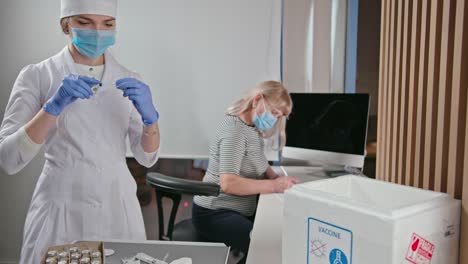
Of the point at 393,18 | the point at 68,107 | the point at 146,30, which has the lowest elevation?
the point at 68,107

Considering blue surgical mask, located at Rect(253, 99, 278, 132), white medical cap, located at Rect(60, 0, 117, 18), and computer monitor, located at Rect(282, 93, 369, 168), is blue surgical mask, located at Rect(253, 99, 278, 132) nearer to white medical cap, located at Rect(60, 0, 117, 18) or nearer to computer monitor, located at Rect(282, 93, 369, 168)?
computer monitor, located at Rect(282, 93, 369, 168)

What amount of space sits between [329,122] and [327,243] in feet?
5.45

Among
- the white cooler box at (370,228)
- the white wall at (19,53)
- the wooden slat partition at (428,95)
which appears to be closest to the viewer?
the white cooler box at (370,228)

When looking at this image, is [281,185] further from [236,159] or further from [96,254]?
[96,254]

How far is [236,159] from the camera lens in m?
1.94

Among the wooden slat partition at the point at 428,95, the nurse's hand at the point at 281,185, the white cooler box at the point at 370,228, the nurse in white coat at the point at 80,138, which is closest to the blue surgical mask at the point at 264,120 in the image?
the nurse's hand at the point at 281,185

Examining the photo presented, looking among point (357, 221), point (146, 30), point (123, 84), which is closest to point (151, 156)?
point (123, 84)

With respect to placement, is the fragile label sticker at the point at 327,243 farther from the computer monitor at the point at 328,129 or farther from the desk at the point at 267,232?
the computer monitor at the point at 328,129

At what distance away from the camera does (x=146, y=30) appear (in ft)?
8.64

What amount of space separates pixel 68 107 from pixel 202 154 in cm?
130

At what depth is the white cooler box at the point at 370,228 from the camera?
643 millimetres

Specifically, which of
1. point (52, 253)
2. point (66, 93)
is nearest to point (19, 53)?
point (66, 93)

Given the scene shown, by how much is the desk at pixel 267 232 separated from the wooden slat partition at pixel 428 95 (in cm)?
37

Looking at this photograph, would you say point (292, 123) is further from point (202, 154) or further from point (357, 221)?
point (357, 221)
